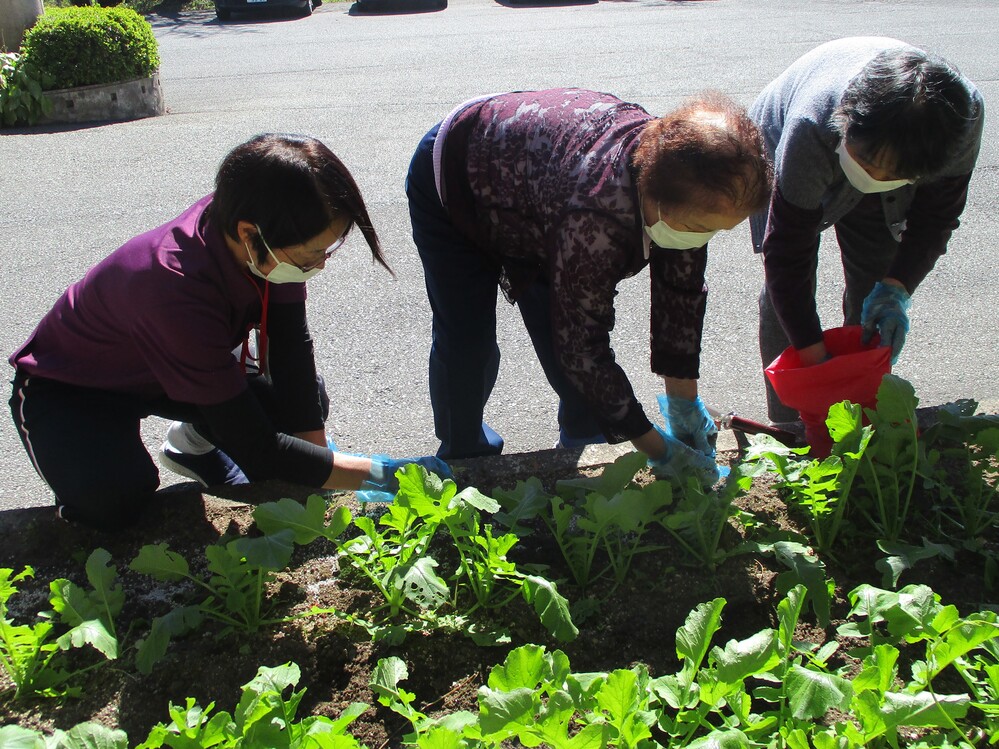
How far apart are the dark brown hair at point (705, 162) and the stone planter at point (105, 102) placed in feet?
21.9

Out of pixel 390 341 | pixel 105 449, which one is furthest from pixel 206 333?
pixel 390 341

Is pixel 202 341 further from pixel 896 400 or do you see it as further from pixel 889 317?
pixel 889 317

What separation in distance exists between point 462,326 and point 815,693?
1.39 m

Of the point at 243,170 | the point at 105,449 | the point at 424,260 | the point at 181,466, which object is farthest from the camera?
the point at 181,466

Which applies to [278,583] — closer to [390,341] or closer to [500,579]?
[500,579]

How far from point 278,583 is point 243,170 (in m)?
0.86

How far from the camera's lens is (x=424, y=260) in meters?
2.44

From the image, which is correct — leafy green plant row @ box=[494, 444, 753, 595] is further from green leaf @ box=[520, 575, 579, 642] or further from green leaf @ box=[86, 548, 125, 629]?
green leaf @ box=[86, 548, 125, 629]

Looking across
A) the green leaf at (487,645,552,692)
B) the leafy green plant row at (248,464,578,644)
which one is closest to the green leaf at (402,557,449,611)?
the leafy green plant row at (248,464,578,644)

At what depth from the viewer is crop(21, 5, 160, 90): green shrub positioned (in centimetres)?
712

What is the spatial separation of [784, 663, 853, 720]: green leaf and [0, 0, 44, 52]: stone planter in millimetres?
8639

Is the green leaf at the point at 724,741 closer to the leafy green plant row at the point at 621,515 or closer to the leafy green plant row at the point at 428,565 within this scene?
the leafy green plant row at the point at 428,565

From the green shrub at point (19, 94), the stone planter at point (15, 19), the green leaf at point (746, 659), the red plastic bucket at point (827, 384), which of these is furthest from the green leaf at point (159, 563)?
the stone planter at point (15, 19)

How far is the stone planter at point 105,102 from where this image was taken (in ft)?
23.7
